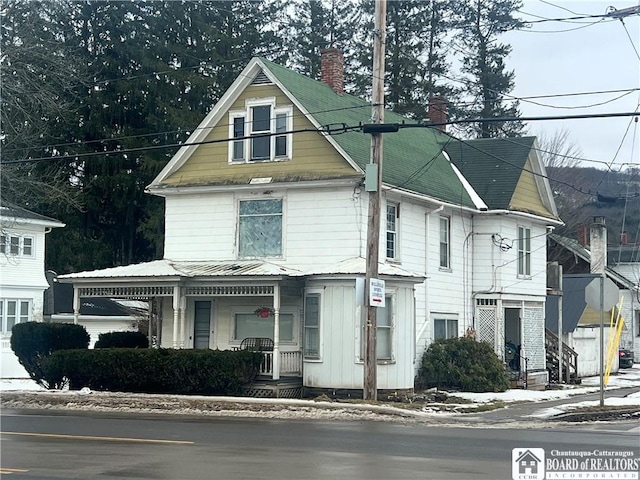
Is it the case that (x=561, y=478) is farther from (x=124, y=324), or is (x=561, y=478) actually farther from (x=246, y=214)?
(x=124, y=324)

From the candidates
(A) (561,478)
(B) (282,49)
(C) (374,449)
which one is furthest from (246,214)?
(B) (282,49)

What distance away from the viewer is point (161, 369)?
26.5 meters

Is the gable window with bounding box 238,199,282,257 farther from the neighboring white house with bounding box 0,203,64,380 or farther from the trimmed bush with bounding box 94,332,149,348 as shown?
the neighboring white house with bounding box 0,203,64,380

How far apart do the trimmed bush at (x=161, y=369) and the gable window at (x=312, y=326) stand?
1.57 metres

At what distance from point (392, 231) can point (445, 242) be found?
3923mm

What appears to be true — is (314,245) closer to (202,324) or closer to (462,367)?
(202,324)

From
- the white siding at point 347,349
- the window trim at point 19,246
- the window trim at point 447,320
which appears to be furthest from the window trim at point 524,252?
the window trim at point 19,246

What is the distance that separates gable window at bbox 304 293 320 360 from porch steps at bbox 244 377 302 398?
3.24 ft

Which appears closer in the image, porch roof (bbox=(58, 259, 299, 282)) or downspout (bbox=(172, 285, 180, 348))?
porch roof (bbox=(58, 259, 299, 282))

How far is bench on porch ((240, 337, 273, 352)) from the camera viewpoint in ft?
93.8

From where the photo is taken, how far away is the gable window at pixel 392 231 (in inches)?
1178

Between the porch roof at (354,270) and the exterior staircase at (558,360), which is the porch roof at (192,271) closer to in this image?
the porch roof at (354,270)

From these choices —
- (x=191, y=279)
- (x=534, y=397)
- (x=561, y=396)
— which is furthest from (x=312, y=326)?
(x=561, y=396)

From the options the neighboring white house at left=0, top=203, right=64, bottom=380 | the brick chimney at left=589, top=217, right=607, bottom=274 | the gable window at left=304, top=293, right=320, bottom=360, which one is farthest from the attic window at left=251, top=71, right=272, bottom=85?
the brick chimney at left=589, top=217, right=607, bottom=274
